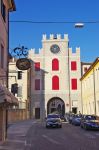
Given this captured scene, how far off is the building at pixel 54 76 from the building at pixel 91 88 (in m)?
2.77

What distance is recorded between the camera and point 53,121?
40562mm

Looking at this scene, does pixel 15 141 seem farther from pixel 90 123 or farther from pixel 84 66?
pixel 84 66

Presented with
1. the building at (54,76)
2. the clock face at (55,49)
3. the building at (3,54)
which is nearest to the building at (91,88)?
the building at (54,76)

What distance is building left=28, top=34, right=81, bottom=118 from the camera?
2876 inches

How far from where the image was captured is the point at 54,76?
73.8 meters

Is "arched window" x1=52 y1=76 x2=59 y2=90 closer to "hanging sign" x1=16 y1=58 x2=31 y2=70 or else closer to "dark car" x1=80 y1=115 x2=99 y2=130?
"dark car" x1=80 y1=115 x2=99 y2=130

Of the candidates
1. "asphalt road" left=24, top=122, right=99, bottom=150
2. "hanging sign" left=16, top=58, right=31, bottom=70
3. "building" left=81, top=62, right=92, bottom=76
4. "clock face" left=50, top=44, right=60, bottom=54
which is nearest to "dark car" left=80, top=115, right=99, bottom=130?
"asphalt road" left=24, top=122, right=99, bottom=150

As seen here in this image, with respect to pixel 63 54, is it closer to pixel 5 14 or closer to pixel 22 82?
pixel 22 82

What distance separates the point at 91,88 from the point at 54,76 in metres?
16.2

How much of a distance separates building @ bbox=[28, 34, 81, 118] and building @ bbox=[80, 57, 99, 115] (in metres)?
2.77

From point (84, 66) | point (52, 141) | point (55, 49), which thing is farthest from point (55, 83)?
point (52, 141)

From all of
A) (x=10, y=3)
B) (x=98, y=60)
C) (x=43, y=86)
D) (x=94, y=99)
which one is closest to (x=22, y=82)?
(x=43, y=86)

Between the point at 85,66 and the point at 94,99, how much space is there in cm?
2084

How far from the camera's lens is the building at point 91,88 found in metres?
52.9
